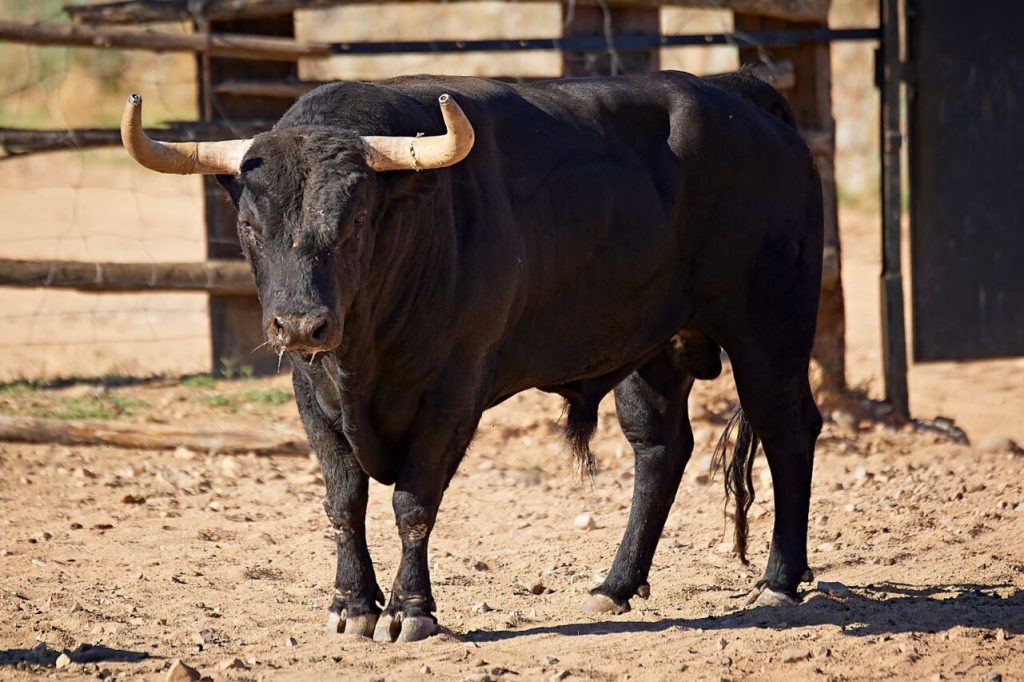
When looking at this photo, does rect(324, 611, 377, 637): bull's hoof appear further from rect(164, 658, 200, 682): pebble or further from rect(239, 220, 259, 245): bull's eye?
rect(239, 220, 259, 245): bull's eye

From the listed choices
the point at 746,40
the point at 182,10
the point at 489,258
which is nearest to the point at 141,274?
the point at 182,10

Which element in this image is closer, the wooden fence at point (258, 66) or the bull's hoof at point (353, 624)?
the bull's hoof at point (353, 624)

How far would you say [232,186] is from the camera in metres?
4.59

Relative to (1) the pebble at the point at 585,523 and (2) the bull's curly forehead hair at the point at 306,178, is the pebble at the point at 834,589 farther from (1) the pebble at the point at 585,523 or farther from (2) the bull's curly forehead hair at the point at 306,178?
(2) the bull's curly forehead hair at the point at 306,178

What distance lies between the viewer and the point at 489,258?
484 cm

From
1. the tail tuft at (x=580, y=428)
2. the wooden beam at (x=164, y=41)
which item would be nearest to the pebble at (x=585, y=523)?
the tail tuft at (x=580, y=428)

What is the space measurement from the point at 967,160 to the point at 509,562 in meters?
4.57

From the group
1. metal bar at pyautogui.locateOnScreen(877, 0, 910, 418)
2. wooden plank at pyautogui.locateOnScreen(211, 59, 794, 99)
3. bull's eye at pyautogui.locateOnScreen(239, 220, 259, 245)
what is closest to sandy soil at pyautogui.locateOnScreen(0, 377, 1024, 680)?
metal bar at pyautogui.locateOnScreen(877, 0, 910, 418)

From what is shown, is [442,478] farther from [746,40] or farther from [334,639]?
[746,40]

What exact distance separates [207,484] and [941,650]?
3.82 meters

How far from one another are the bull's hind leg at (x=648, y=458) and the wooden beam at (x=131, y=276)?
360cm

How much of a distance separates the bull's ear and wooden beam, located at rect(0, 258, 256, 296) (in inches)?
164

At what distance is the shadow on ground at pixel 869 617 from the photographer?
4.81 metres

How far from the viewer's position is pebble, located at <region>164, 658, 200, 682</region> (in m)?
4.16
